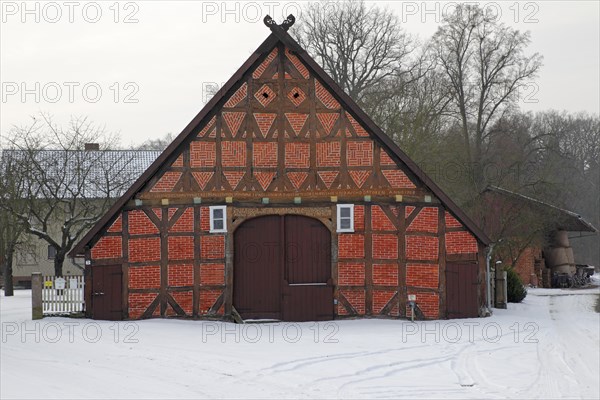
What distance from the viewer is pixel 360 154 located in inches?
880

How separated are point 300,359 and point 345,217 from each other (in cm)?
670

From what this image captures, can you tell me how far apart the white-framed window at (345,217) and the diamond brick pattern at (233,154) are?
272 cm

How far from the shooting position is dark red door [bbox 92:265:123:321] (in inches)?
877

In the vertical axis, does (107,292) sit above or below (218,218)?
below

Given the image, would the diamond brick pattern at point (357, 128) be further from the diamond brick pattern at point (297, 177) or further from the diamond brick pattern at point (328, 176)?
the diamond brick pattern at point (297, 177)

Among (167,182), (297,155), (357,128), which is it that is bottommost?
(167,182)

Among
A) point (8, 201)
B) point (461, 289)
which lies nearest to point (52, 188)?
point (8, 201)

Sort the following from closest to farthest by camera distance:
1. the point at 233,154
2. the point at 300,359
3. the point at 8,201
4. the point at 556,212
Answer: the point at 300,359 < the point at 233,154 < the point at 8,201 < the point at 556,212

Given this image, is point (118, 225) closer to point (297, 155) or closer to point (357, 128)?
point (297, 155)

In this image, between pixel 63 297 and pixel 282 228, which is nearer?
pixel 282 228

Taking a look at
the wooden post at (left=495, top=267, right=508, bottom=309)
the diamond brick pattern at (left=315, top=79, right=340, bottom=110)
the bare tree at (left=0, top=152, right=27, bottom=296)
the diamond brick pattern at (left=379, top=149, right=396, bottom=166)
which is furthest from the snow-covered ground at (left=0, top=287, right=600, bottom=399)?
the bare tree at (left=0, top=152, right=27, bottom=296)

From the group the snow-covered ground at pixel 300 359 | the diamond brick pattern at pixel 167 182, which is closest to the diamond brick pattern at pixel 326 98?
the diamond brick pattern at pixel 167 182

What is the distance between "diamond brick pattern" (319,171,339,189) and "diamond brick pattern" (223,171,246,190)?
1.97 metres

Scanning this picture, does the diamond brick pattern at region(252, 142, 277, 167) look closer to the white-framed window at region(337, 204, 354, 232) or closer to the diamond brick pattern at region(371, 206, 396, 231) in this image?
the white-framed window at region(337, 204, 354, 232)
